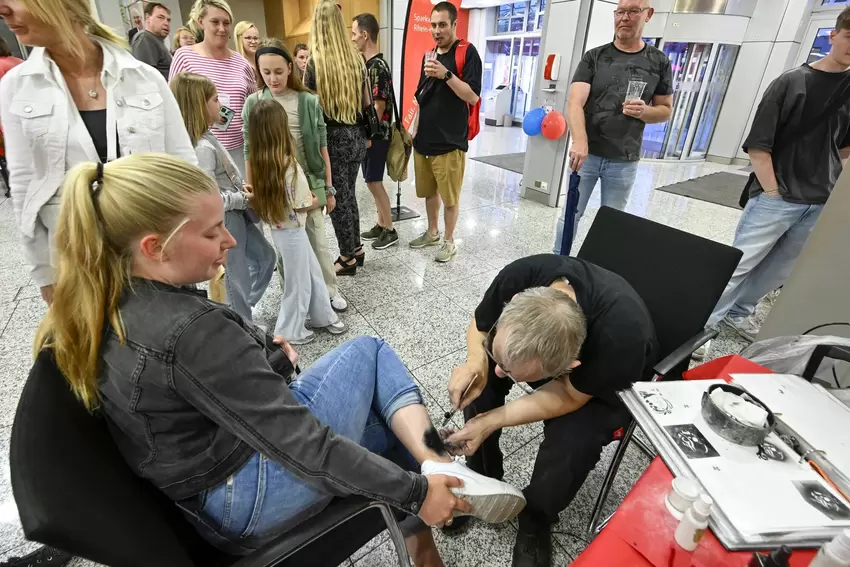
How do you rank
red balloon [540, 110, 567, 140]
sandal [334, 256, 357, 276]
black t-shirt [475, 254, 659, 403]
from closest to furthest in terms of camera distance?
black t-shirt [475, 254, 659, 403]
sandal [334, 256, 357, 276]
red balloon [540, 110, 567, 140]

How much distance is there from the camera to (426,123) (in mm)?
2879

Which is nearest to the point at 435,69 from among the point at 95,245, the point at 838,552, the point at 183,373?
the point at 95,245

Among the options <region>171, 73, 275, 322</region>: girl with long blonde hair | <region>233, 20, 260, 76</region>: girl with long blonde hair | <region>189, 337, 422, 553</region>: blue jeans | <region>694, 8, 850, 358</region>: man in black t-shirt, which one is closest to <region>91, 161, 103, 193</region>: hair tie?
<region>189, 337, 422, 553</region>: blue jeans

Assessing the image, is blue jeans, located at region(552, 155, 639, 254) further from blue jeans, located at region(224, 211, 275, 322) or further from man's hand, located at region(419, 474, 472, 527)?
man's hand, located at region(419, 474, 472, 527)

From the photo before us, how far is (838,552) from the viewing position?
0.54 m

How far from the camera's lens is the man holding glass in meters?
2.31

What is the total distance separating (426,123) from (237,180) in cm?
148

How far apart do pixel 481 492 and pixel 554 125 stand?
12.6ft

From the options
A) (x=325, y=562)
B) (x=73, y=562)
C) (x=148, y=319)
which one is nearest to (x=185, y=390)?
(x=148, y=319)

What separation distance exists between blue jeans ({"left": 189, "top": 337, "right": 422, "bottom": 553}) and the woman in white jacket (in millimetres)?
827

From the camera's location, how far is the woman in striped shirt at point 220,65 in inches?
91.2

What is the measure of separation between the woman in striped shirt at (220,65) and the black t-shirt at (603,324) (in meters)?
1.95

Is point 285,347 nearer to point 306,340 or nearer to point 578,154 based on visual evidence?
point 306,340

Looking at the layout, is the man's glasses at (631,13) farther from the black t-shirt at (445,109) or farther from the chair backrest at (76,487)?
the chair backrest at (76,487)
